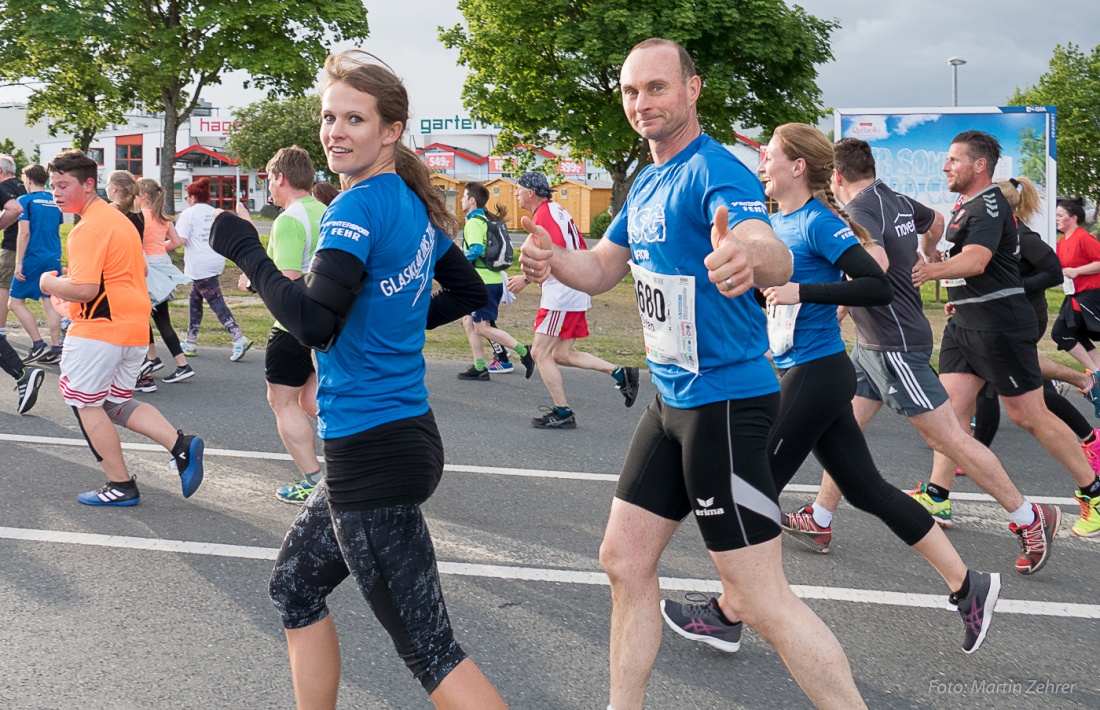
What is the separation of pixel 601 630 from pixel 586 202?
221ft

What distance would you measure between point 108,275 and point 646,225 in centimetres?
356

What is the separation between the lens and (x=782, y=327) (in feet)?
14.1

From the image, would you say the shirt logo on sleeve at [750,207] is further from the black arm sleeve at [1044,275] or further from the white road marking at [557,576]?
the black arm sleeve at [1044,275]

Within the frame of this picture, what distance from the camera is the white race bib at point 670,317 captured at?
289cm

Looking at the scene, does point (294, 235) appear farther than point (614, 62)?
No

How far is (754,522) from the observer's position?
9.31ft

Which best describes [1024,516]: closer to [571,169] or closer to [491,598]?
[491,598]

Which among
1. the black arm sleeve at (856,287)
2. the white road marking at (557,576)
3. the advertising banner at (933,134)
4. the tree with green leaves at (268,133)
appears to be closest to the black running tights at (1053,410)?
the white road marking at (557,576)

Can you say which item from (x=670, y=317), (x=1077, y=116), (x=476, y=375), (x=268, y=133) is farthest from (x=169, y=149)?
(x=268, y=133)

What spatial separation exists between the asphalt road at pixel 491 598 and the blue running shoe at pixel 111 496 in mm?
100

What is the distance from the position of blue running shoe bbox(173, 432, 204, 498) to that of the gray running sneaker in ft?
9.07

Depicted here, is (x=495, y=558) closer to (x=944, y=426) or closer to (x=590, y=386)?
(x=944, y=426)

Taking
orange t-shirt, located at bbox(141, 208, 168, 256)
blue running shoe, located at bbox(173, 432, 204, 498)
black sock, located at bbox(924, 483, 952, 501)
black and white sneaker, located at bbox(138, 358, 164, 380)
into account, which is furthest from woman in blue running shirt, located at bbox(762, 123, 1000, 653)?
orange t-shirt, located at bbox(141, 208, 168, 256)

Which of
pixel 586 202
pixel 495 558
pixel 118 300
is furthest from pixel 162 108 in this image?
pixel 586 202
